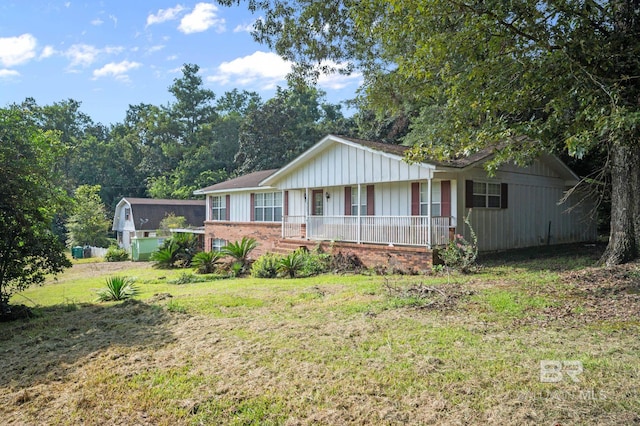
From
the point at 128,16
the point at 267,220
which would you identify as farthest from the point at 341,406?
the point at 267,220

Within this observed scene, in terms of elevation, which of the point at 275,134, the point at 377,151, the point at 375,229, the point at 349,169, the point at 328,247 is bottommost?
the point at 328,247

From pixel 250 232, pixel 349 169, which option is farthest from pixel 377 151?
pixel 250 232

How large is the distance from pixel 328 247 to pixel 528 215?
25.1 feet

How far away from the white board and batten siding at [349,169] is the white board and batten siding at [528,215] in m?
1.78

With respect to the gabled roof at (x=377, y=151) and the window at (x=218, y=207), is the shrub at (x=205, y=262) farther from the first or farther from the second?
the window at (x=218, y=207)

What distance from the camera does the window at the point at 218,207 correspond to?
24.3 metres

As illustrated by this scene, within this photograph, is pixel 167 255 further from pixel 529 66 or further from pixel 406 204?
pixel 529 66

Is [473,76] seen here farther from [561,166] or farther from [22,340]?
[561,166]

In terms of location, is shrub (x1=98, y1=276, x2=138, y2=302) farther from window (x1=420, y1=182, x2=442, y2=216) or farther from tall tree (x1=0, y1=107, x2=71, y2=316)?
window (x1=420, y1=182, x2=442, y2=216)

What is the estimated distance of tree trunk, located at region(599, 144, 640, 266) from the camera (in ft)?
31.5

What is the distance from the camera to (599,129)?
6.27m

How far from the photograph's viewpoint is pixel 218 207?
81.7ft

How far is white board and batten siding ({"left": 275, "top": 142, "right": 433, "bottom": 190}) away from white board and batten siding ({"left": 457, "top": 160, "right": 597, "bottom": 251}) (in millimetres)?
1781

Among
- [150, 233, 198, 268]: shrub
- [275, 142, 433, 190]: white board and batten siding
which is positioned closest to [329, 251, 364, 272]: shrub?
[275, 142, 433, 190]: white board and batten siding
